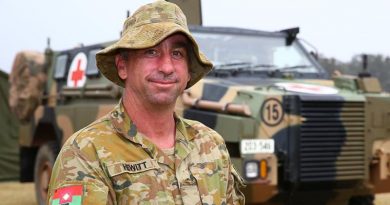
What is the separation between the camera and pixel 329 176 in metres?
4.41

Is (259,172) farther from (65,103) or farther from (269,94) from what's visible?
(65,103)

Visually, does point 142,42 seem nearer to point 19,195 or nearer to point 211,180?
point 211,180

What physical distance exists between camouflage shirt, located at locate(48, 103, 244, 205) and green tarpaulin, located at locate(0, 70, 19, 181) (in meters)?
8.45

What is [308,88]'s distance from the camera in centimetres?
470

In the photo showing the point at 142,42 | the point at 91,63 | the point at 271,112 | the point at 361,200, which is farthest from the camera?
the point at 91,63

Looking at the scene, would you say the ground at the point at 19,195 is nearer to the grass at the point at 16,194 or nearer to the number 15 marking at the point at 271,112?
the grass at the point at 16,194

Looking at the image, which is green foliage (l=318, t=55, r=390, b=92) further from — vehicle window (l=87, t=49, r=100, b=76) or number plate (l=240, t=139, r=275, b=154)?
number plate (l=240, t=139, r=275, b=154)

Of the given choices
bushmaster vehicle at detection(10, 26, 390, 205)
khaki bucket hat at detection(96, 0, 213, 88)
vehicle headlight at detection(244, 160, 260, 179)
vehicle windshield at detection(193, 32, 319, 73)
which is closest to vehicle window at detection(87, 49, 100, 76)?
bushmaster vehicle at detection(10, 26, 390, 205)

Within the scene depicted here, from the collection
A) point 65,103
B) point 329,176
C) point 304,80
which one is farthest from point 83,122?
point 329,176

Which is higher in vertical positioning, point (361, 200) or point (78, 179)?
point (78, 179)

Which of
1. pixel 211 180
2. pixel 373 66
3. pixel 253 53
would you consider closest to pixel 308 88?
pixel 253 53

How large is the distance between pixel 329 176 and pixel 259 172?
23.3 inches

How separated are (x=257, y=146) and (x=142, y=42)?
2606mm

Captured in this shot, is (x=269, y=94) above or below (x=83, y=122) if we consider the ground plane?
above
